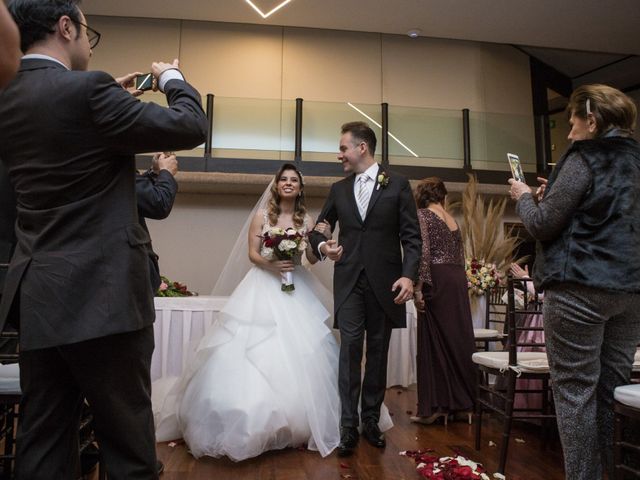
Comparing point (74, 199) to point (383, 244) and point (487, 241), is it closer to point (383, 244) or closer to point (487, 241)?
point (383, 244)

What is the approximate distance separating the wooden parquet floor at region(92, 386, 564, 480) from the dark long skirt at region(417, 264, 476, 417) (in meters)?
0.27

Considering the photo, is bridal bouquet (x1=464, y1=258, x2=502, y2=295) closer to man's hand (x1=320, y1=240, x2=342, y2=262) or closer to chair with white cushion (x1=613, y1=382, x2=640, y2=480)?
man's hand (x1=320, y1=240, x2=342, y2=262)

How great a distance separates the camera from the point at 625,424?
1843 mm

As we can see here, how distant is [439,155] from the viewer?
27.2 feet

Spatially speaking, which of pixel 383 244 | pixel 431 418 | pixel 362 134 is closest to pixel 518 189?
pixel 383 244

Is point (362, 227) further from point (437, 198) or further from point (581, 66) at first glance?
point (581, 66)

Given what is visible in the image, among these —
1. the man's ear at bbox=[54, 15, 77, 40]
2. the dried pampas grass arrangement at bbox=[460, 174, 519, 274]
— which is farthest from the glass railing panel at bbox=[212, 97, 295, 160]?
the man's ear at bbox=[54, 15, 77, 40]

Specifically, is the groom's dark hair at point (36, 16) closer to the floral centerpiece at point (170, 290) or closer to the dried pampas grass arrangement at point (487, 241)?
the floral centerpiece at point (170, 290)

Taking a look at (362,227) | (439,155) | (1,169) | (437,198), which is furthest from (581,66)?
(1,169)

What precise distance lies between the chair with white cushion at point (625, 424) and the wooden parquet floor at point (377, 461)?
2.51 ft

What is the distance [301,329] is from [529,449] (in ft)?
5.04

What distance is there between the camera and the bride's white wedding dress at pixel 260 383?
2.73 metres

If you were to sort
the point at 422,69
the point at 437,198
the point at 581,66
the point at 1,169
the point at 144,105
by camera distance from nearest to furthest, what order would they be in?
the point at 144,105 < the point at 1,169 < the point at 437,198 < the point at 422,69 < the point at 581,66

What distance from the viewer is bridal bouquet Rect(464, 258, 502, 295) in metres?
4.98
